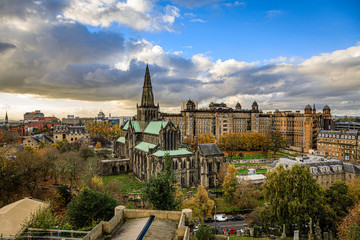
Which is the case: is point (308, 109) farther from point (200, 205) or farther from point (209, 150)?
point (200, 205)

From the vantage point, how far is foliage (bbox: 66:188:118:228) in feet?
80.1

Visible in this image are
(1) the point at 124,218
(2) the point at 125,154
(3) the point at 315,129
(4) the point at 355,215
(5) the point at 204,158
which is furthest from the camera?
(3) the point at 315,129

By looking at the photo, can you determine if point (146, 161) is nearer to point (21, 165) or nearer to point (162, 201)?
point (21, 165)

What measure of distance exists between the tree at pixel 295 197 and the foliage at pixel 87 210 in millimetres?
21745

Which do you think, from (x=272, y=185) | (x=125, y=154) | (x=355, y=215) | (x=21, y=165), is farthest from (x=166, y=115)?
(x=355, y=215)

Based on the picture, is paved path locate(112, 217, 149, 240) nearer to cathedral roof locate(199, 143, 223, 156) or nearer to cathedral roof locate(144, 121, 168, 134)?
cathedral roof locate(199, 143, 223, 156)

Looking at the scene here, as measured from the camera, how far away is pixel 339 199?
2956 cm

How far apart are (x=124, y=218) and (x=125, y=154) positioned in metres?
56.0

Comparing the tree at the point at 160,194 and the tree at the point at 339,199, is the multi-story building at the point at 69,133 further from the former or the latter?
the tree at the point at 339,199

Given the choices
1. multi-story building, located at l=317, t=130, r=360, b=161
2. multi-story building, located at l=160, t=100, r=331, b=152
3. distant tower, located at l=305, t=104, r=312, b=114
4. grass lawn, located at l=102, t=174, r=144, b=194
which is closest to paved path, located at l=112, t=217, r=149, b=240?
grass lawn, located at l=102, t=174, r=144, b=194

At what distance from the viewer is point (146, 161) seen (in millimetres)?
51156

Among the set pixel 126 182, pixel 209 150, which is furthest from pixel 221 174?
pixel 126 182

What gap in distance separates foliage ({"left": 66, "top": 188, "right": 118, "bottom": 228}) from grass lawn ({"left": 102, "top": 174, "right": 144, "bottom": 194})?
1760 centimetres

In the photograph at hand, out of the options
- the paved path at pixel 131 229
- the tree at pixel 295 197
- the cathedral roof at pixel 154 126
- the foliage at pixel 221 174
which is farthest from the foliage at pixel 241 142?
the paved path at pixel 131 229
